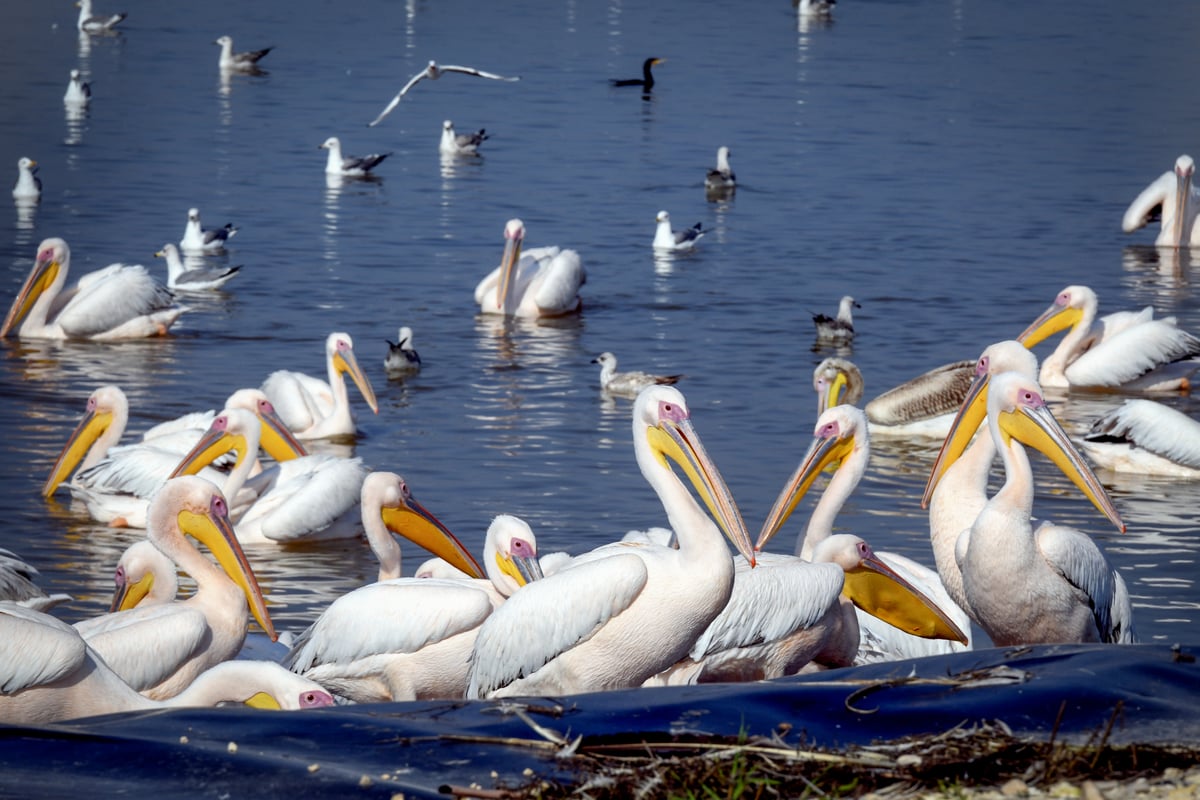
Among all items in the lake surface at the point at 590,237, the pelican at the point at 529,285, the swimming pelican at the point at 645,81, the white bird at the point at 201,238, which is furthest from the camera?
the swimming pelican at the point at 645,81

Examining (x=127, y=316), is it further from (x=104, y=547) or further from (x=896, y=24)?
(x=896, y=24)

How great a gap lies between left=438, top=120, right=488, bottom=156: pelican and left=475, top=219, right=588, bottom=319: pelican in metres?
6.38

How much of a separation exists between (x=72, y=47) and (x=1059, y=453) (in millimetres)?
23796

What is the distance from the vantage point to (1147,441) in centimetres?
748

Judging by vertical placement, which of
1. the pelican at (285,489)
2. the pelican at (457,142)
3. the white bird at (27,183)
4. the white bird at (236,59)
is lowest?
the pelican at (285,489)

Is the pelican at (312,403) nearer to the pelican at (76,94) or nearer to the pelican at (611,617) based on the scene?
the pelican at (611,617)

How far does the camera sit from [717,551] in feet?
13.4

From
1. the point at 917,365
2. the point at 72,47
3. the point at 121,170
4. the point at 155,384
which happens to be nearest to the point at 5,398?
the point at 155,384

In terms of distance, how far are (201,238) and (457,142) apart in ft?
17.4

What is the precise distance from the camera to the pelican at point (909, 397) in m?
7.81

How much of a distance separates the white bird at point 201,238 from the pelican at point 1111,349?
562 centimetres

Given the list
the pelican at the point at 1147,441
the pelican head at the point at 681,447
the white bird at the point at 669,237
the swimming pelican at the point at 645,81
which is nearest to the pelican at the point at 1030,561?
the pelican head at the point at 681,447

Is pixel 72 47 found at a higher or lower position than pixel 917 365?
higher

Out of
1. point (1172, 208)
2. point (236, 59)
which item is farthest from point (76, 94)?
point (1172, 208)
